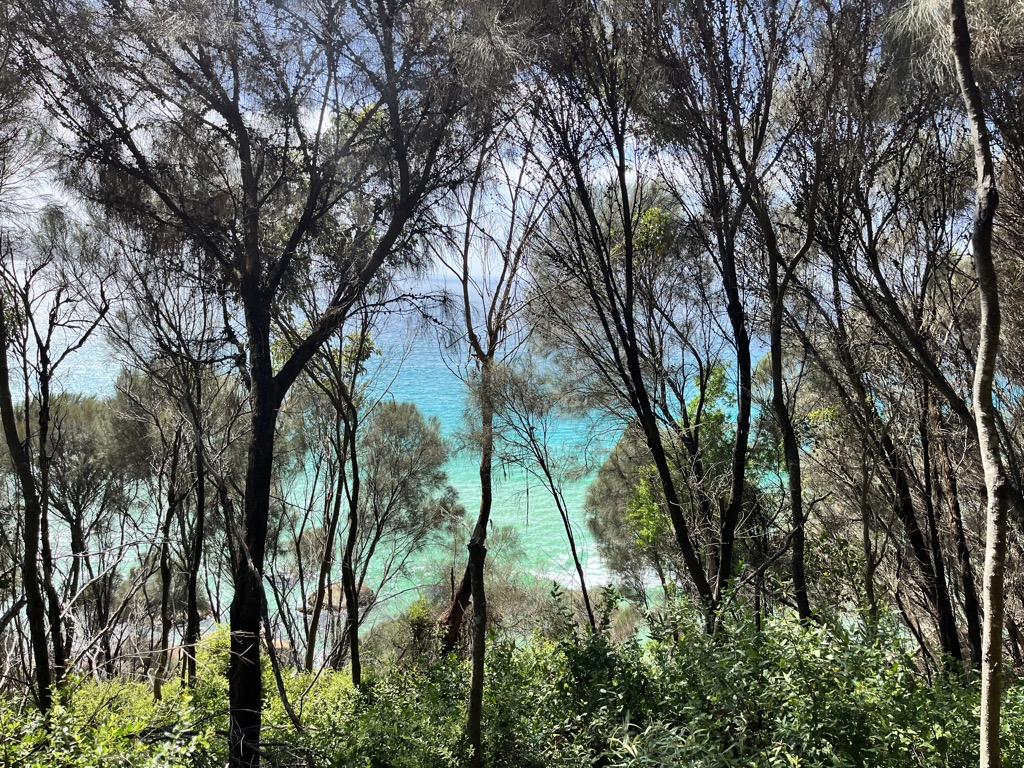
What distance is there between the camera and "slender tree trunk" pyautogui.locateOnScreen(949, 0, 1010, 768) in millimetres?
1128

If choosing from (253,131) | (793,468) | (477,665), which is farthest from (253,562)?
(793,468)

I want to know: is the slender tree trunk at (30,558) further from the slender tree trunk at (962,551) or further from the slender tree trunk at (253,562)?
the slender tree trunk at (962,551)

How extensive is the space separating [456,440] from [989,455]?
8.27 meters

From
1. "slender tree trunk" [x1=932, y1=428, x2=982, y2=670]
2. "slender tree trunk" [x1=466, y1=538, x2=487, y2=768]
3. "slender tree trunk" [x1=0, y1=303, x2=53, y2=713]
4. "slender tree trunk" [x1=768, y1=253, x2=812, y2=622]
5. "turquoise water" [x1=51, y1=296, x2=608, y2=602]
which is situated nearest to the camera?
"slender tree trunk" [x1=466, y1=538, x2=487, y2=768]

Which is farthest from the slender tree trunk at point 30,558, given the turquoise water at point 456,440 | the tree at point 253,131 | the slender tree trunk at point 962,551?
the slender tree trunk at point 962,551

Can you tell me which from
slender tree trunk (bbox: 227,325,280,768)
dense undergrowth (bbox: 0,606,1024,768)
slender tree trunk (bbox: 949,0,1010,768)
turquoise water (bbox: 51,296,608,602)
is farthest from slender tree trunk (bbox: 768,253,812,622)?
slender tree trunk (bbox: 227,325,280,768)

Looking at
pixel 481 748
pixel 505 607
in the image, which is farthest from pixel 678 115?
pixel 505 607

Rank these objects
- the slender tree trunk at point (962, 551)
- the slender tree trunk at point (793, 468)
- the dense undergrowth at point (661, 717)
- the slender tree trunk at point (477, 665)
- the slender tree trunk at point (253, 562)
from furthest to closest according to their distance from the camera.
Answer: the slender tree trunk at point (962, 551), the slender tree trunk at point (253, 562), the slender tree trunk at point (793, 468), the slender tree trunk at point (477, 665), the dense undergrowth at point (661, 717)

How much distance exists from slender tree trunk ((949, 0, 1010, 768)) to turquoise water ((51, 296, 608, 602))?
3.58 metres

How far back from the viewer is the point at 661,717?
7.54ft

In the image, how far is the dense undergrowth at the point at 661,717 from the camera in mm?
1836

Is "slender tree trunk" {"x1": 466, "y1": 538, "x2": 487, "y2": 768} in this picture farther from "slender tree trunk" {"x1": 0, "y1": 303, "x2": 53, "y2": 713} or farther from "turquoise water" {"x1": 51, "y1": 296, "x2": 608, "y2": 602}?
"slender tree trunk" {"x1": 0, "y1": 303, "x2": 53, "y2": 713}

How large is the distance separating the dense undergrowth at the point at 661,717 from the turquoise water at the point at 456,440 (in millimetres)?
1869

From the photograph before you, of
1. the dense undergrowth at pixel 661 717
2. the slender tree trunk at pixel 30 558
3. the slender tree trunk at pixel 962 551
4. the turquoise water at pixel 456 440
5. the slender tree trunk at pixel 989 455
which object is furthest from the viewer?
the turquoise water at pixel 456 440
